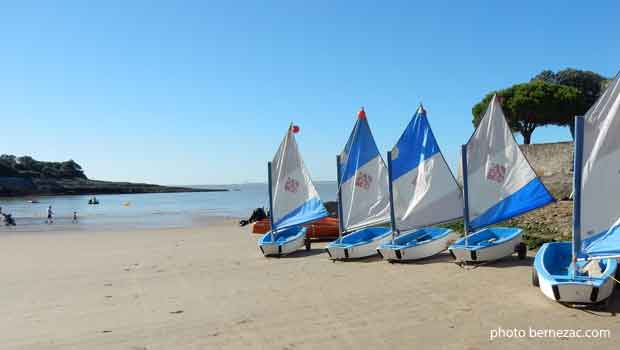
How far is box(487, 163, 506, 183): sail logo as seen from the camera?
11.2 metres

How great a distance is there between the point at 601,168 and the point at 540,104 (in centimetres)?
2441

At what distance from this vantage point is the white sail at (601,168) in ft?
23.0

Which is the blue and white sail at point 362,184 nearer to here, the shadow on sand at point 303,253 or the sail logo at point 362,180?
the sail logo at point 362,180

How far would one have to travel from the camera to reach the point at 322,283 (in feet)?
32.4

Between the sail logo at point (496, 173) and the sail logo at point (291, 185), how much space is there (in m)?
5.70

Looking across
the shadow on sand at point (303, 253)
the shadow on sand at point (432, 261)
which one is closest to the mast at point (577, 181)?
the shadow on sand at point (432, 261)

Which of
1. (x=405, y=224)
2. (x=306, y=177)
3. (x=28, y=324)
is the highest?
(x=306, y=177)

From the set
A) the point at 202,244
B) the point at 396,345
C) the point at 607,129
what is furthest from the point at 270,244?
the point at 607,129

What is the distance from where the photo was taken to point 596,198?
721 cm

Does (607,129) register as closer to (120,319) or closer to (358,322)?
(358,322)

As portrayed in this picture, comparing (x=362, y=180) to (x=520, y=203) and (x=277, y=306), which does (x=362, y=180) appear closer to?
(x=520, y=203)

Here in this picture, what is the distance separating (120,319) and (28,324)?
147 cm

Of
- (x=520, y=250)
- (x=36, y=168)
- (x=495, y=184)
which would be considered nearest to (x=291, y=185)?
(x=495, y=184)

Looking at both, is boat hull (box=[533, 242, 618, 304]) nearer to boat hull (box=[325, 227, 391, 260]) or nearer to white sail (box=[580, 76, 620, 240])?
white sail (box=[580, 76, 620, 240])
